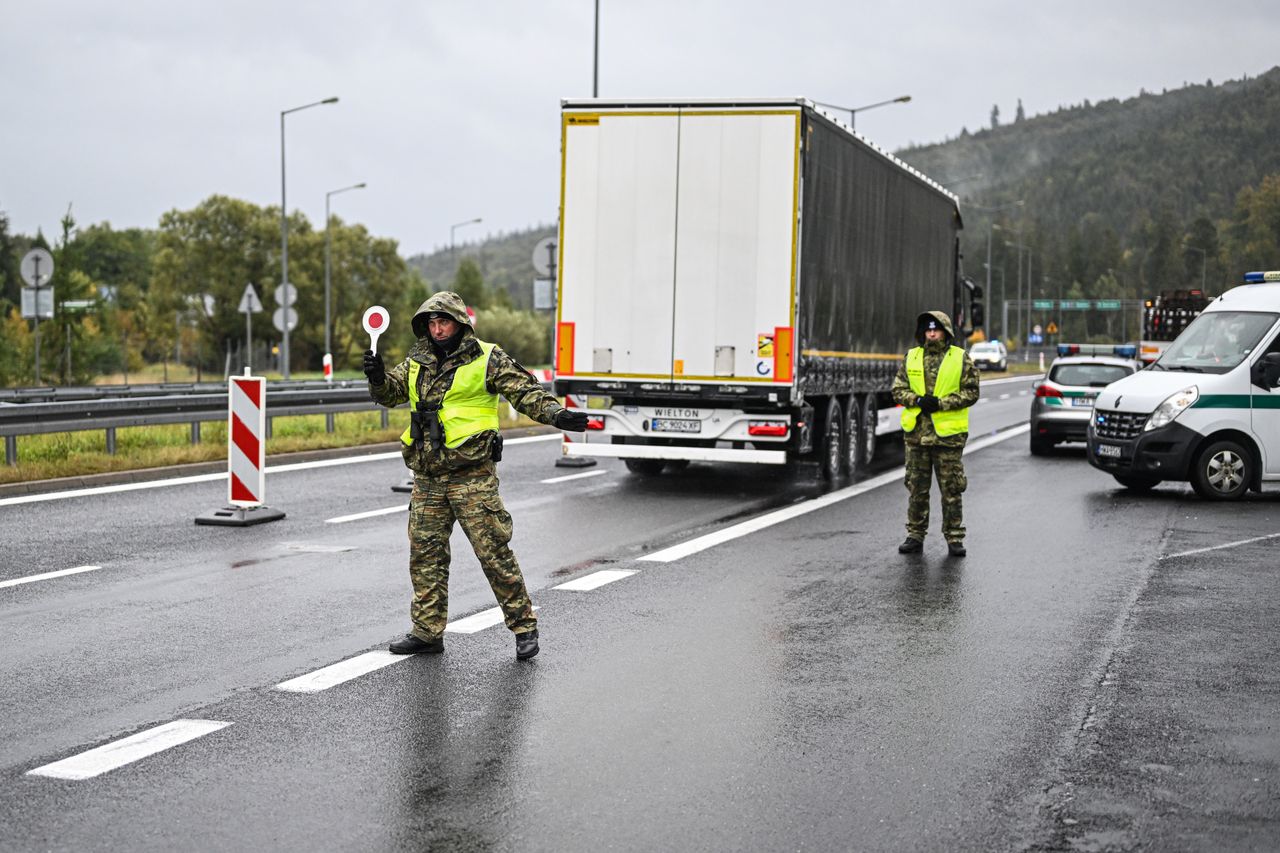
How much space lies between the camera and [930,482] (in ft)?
37.3

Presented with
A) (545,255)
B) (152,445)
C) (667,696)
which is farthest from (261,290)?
(667,696)

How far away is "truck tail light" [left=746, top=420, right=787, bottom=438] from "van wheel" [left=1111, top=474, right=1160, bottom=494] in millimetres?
3758

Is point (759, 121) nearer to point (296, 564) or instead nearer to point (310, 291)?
point (296, 564)

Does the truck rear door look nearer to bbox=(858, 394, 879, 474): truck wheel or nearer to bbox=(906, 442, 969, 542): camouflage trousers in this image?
bbox=(906, 442, 969, 542): camouflage trousers

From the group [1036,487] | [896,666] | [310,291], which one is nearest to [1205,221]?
[310,291]

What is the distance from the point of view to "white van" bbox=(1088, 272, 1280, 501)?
15500 millimetres

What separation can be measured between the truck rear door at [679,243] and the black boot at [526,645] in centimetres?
793

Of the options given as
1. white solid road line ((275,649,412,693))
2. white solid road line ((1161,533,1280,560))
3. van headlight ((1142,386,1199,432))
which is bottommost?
white solid road line ((1161,533,1280,560))

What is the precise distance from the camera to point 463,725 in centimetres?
610

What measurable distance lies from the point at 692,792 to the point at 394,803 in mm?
974

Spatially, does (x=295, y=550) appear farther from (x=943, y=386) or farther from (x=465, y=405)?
(x=943, y=386)

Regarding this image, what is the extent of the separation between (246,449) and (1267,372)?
9.71m

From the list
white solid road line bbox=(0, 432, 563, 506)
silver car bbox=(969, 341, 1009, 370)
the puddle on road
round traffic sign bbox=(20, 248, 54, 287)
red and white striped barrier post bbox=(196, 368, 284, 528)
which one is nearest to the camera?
the puddle on road

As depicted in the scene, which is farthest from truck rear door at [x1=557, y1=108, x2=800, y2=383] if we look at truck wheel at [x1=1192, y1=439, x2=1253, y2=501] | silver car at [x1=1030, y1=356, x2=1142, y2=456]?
silver car at [x1=1030, y1=356, x2=1142, y2=456]
